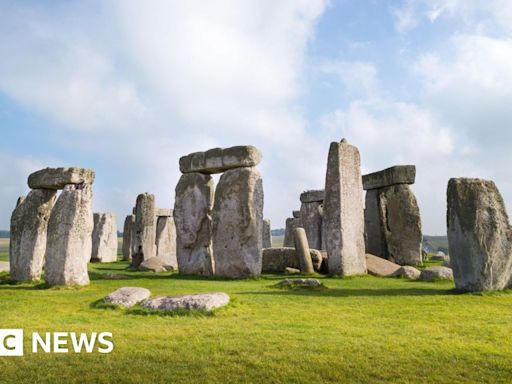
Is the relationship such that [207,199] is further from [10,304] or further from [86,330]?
[86,330]

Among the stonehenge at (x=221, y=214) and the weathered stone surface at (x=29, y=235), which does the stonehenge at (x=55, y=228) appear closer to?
the weathered stone surface at (x=29, y=235)

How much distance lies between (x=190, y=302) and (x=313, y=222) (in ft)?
52.3

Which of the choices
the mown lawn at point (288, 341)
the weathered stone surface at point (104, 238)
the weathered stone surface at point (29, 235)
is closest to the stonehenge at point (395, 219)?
the mown lawn at point (288, 341)

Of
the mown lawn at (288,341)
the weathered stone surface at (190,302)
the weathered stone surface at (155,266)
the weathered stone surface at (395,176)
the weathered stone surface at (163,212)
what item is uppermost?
the weathered stone surface at (395,176)

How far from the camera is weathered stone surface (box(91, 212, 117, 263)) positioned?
23.4m

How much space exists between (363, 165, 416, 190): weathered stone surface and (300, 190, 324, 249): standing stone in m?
3.84

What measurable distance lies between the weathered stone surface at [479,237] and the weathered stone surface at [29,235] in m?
9.24

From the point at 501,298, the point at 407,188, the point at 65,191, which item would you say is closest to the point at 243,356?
the point at 501,298

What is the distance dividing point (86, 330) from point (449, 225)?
23.1 feet

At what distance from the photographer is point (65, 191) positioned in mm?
10484

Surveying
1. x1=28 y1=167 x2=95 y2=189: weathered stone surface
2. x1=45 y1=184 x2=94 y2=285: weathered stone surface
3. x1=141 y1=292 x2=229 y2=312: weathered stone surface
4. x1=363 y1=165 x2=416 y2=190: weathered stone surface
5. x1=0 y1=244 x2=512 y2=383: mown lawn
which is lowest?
x1=0 y1=244 x2=512 y2=383: mown lawn

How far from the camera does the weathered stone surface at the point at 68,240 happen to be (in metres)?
10.2

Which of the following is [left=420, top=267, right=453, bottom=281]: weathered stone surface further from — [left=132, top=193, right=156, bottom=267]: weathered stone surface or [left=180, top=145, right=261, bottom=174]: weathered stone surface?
[left=132, top=193, right=156, bottom=267]: weathered stone surface

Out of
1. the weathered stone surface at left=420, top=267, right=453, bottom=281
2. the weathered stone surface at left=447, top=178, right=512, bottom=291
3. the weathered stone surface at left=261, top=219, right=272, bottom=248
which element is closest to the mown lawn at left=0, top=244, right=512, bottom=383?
the weathered stone surface at left=447, top=178, right=512, bottom=291
